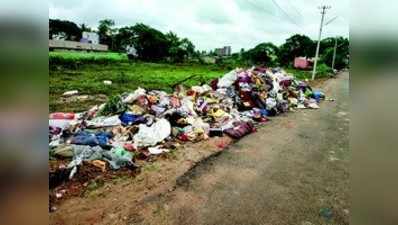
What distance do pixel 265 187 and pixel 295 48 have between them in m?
48.9

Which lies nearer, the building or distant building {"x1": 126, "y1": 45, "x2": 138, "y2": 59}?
the building

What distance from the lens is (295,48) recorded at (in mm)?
50375

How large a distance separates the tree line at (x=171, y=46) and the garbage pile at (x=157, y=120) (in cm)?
3123

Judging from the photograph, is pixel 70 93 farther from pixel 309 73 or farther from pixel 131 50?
pixel 131 50

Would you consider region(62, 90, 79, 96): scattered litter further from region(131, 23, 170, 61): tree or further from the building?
region(131, 23, 170, 61): tree

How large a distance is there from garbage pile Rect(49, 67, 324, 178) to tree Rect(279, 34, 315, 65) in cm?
3971

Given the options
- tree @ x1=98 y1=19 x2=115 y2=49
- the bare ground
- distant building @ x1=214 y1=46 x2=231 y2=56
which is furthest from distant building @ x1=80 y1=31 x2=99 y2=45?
the bare ground

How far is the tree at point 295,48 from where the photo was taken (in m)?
49.2

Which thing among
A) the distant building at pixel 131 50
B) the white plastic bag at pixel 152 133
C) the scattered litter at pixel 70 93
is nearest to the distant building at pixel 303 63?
the distant building at pixel 131 50

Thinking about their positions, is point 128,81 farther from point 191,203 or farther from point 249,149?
point 191,203

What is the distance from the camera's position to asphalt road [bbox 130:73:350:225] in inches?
161

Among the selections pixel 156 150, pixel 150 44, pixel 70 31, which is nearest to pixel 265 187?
pixel 156 150

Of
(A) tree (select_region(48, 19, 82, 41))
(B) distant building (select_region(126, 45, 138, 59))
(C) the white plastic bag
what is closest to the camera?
(C) the white plastic bag
